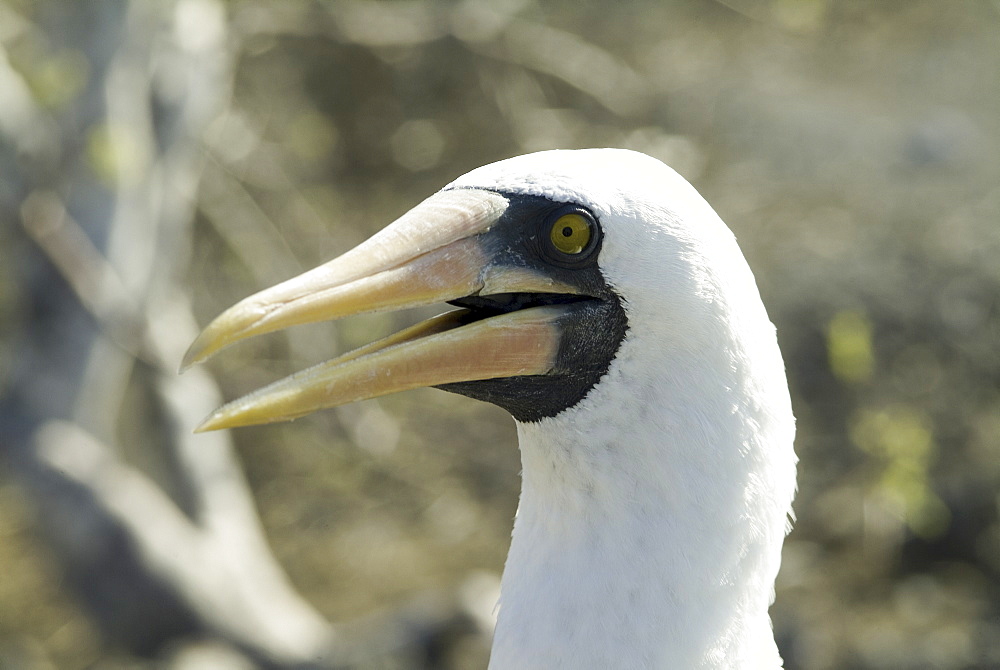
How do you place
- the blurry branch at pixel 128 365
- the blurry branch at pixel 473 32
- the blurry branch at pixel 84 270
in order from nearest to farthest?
the blurry branch at pixel 84 270 < the blurry branch at pixel 128 365 < the blurry branch at pixel 473 32

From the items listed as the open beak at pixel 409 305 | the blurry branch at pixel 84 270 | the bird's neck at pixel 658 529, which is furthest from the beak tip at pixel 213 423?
the blurry branch at pixel 84 270

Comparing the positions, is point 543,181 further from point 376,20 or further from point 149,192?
point 376,20

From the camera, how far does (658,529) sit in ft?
6.52

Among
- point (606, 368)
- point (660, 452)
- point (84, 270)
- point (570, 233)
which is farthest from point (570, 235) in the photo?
point (84, 270)

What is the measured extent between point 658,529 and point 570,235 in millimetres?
579

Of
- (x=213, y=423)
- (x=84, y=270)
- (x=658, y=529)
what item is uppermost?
(x=658, y=529)

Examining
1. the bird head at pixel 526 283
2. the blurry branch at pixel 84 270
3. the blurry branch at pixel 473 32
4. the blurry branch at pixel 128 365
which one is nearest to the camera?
→ the bird head at pixel 526 283

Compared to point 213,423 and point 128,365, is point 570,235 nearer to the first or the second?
point 213,423

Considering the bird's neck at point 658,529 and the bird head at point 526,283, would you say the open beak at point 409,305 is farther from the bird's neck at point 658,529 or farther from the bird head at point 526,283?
the bird's neck at point 658,529

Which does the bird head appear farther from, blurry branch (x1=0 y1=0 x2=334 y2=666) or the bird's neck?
blurry branch (x1=0 y1=0 x2=334 y2=666)

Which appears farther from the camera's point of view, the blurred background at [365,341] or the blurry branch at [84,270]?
the blurred background at [365,341]

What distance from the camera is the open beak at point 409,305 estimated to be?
193 centimetres

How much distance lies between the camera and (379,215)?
888 cm

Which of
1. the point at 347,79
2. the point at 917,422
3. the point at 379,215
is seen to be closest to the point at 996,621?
the point at 917,422
